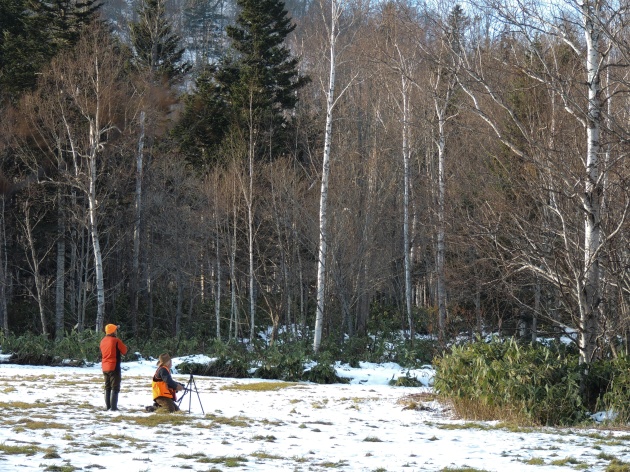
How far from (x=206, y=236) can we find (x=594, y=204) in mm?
23387

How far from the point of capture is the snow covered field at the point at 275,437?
7.98m

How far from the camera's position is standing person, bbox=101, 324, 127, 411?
12.9 m

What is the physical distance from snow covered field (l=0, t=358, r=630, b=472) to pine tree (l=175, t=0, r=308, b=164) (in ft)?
66.7

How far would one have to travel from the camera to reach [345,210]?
30.0m

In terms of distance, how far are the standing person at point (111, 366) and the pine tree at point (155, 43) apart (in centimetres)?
2345

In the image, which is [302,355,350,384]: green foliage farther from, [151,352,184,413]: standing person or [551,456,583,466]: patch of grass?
[551,456,583,466]: patch of grass

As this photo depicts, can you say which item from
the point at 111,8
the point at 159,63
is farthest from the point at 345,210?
the point at 111,8

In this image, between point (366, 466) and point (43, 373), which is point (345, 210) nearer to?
point (43, 373)

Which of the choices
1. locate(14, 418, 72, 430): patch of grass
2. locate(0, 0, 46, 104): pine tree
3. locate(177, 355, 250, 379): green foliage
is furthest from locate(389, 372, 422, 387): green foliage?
locate(0, 0, 46, 104): pine tree

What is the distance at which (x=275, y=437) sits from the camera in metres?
10.0

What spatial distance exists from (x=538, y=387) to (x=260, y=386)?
27.4 ft

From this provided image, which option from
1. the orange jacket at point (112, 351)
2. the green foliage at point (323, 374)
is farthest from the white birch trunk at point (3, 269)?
the orange jacket at point (112, 351)

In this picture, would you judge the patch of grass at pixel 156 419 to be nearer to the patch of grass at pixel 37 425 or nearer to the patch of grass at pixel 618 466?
the patch of grass at pixel 37 425

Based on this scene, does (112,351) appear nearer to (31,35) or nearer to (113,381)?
(113,381)
